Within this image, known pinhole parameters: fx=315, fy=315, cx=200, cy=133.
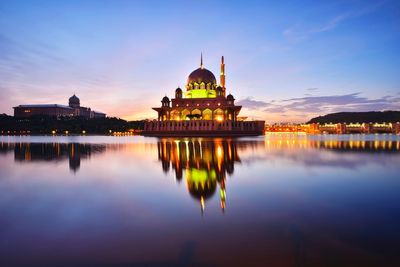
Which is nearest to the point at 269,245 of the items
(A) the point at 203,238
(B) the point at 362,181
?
(A) the point at 203,238

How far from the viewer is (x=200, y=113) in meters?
58.3

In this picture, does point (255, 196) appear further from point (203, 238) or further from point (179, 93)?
point (179, 93)

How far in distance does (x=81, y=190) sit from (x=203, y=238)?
4.50 meters

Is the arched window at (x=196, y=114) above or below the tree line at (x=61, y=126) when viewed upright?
above

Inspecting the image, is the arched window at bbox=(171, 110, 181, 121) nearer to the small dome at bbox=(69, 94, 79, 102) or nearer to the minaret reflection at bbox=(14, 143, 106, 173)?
the minaret reflection at bbox=(14, 143, 106, 173)

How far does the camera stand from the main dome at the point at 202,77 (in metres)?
59.8

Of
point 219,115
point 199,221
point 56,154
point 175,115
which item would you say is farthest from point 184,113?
point 199,221

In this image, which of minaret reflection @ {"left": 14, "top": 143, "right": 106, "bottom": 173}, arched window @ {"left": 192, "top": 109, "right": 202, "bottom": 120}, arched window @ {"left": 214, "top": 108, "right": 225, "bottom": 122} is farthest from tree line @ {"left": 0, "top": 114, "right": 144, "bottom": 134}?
minaret reflection @ {"left": 14, "top": 143, "right": 106, "bottom": 173}

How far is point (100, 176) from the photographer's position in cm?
995

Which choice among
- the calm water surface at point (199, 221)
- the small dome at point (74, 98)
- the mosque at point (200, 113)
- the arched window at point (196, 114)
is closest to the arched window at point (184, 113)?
the mosque at point (200, 113)

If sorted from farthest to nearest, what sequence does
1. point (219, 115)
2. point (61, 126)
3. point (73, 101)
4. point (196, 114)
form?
point (73, 101), point (61, 126), point (196, 114), point (219, 115)

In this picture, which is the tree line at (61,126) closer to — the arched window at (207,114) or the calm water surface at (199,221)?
the arched window at (207,114)

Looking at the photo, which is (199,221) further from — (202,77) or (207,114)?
(202,77)

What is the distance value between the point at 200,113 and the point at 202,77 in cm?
712
